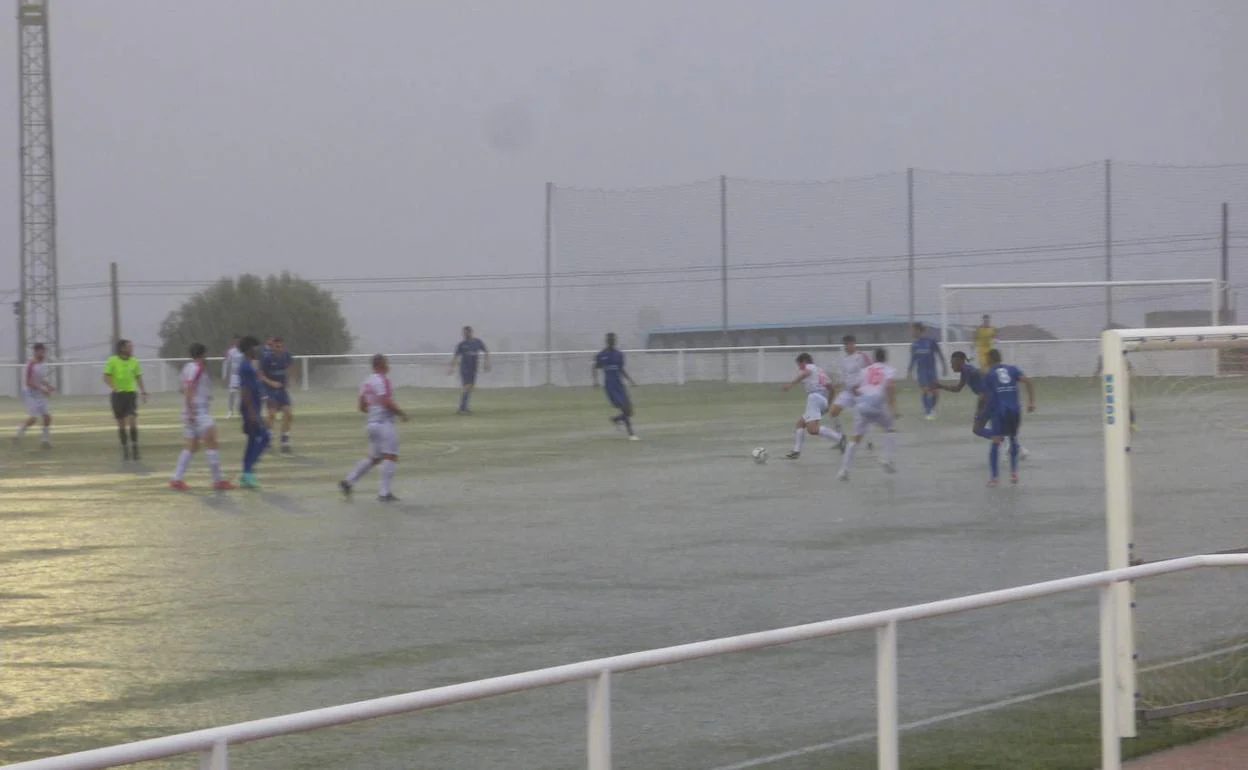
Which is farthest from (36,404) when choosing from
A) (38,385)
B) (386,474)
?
(386,474)

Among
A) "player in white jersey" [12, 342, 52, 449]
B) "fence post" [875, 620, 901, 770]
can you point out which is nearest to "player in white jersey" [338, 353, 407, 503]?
"player in white jersey" [12, 342, 52, 449]

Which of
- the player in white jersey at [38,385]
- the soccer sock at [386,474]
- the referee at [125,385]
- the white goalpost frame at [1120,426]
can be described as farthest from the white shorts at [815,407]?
the white goalpost frame at [1120,426]

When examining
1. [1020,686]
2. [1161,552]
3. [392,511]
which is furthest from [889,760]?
[392,511]

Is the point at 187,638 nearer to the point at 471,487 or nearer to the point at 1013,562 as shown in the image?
the point at 1013,562

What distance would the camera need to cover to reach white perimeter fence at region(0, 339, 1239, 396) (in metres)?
41.0

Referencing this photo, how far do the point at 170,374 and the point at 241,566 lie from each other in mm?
40686

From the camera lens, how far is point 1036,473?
21.0 meters

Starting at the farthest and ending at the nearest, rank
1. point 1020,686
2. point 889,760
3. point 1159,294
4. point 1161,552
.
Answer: point 1159,294 → point 1161,552 → point 1020,686 → point 889,760

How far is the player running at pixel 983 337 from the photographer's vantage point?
109 feet

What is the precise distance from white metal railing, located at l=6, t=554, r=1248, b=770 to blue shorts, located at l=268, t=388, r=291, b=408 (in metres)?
21.1

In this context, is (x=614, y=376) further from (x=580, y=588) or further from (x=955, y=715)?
(x=955, y=715)

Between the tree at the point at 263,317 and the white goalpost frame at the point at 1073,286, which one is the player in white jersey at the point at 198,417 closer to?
the white goalpost frame at the point at 1073,286

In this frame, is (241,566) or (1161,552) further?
(241,566)

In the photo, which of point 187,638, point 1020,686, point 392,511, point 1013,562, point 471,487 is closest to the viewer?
point 1020,686
